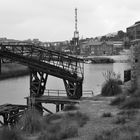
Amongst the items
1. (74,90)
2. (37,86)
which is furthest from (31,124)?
(37,86)

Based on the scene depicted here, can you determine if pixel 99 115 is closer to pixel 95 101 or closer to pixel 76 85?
pixel 95 101

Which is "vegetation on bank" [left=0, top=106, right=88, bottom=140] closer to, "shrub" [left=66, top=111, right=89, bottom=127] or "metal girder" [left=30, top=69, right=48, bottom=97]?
"shrub" [left=66, top=111, right=89, bottom=127]

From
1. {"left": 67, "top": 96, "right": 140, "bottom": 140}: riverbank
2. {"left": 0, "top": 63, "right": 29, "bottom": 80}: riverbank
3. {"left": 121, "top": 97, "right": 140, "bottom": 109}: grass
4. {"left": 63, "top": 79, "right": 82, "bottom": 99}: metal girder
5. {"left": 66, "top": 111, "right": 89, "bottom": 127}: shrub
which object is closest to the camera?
{"left": 67, "top": 96, "right": 140, "bottom": 140}: riverbank

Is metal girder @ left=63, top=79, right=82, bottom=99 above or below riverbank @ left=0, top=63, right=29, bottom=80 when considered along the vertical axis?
above

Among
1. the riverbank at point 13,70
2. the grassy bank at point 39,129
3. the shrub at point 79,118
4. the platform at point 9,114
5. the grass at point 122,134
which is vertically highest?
the grass at point 122,134

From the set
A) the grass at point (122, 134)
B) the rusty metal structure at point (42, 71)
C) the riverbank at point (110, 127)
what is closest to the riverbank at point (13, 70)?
the rusty metal structure at point (42, 71)

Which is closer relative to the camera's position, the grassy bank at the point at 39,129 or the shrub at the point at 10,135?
the shrub at the point at 10,135

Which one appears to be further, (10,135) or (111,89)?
(111,89)

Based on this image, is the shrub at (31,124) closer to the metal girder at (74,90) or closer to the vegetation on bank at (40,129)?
the vegetation on bank at (40,129)

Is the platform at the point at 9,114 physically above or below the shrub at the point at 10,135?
below

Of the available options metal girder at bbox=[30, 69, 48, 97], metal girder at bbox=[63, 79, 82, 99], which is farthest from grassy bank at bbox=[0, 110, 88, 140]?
metal girder at bbox=[30, 69, 48, 97]

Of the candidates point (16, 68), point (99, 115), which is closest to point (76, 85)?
point (99, 115)

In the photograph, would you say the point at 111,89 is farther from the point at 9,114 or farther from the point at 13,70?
the point at 13,70

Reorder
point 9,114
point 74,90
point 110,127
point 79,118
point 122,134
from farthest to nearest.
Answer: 1. point 74,90
2. point 9,114
3. point 79,118
4. point 110,127
5. point 122,134
